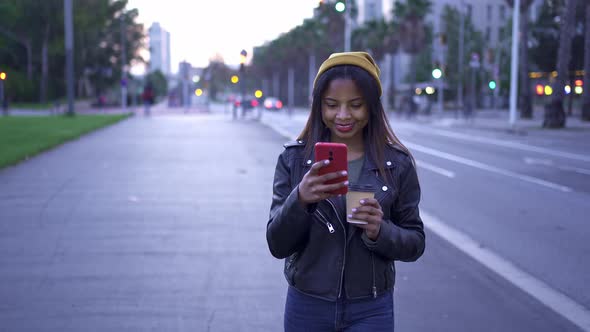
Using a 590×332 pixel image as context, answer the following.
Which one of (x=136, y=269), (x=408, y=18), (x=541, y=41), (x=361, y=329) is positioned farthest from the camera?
(x=408, y=18)

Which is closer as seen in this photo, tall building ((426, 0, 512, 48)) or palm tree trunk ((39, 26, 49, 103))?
palm tree trunk ((39, 26, 49, 103))

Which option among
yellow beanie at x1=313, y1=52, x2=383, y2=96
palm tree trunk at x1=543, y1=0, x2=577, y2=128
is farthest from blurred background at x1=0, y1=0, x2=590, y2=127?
yellow beanie at x1=313, y1=52, x2=383, y2=96

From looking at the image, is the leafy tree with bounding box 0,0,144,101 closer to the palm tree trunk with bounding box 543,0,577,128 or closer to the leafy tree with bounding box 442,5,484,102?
the leafy tree with bounding box 442,5,484,102

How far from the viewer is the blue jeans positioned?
8.67ft

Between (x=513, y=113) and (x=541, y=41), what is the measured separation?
2324 cm

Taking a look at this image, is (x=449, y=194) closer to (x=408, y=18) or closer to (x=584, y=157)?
(x=584, y=157)

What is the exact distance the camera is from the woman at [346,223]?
261 cm

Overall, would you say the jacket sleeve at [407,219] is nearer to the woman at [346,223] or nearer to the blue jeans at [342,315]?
the woman at [346,223]

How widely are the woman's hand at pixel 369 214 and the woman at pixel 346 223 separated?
0.28ft

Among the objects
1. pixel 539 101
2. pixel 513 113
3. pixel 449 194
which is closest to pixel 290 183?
pixel 449 194

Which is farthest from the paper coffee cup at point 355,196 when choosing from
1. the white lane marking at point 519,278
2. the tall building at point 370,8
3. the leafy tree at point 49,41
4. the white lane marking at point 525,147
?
the tall building at point 370,8

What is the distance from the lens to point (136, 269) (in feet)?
21.9

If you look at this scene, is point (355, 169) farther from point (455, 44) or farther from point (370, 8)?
point (370, 8)

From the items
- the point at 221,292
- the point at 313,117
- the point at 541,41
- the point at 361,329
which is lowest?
the point at 221,292
